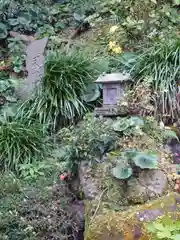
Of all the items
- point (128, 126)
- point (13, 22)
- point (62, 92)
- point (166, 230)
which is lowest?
point (166, 230)

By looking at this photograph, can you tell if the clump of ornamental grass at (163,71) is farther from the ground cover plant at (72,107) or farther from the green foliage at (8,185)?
the green foliage at (8,185)

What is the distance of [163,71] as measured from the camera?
4.57 meters

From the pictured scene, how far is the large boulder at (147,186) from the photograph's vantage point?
2.98 meters

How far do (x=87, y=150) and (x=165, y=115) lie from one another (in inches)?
46.5

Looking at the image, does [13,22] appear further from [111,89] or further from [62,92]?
[111,89]

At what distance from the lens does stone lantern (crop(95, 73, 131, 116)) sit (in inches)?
167

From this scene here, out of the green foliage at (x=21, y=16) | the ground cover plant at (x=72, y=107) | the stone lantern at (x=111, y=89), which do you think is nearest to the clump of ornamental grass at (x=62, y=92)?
the ground cover plant at (x=72, y=107)

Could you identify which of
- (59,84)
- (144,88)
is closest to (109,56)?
(59,84)

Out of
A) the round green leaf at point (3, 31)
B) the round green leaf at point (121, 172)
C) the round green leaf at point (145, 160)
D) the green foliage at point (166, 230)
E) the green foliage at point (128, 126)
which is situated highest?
the round green leaf at point (3, 31)

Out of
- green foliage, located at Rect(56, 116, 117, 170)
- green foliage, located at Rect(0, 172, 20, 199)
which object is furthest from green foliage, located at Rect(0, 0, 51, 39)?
green foliage, located at Rect(56, 116, 117, 170)

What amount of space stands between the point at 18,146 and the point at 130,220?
1.89m

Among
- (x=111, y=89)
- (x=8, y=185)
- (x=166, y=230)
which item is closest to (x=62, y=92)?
(x=111, y=89)

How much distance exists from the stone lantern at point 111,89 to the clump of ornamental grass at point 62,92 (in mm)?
406

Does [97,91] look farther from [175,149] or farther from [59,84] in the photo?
[175,149]
